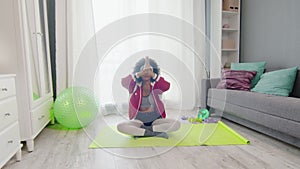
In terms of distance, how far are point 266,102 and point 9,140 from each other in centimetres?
176

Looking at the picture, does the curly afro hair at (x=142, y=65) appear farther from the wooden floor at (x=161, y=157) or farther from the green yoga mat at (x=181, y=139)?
the wooden floor at (x=161, y=157)

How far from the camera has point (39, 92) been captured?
69.2 inches

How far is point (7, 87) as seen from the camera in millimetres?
1200

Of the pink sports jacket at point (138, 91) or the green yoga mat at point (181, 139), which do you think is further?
the pink sports jacket at point (138, 91)

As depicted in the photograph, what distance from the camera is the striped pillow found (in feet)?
7.06

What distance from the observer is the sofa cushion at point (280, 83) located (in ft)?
5.85

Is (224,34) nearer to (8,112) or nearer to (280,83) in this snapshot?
(280,83)

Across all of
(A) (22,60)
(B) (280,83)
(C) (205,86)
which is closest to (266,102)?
(B) (280,83)

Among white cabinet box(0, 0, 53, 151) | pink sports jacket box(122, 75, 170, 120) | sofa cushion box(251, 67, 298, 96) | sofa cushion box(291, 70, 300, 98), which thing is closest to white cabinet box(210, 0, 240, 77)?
sofa cushion box(251, 67, 298, 96)

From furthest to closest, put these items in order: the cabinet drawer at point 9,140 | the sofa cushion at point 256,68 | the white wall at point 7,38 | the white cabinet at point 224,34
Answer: the white cabinet at point 224,34, the sofa cushion at point 256,68, the white wall at point 7,38, the cabinet drawer at point 9,140

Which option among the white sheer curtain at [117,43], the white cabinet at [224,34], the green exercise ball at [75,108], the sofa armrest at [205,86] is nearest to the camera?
the green exercise ball at [75,108]

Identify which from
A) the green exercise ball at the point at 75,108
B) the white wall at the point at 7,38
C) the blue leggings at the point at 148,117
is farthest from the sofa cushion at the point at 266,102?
the white wall at the point at 7,38

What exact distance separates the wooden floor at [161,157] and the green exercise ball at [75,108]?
10.2 inches

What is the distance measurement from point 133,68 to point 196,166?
0.91m
